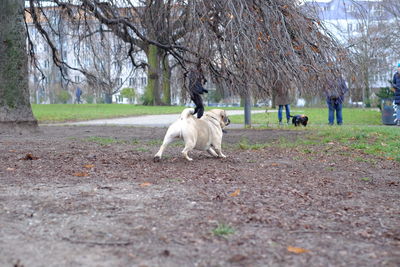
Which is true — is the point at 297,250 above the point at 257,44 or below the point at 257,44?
below

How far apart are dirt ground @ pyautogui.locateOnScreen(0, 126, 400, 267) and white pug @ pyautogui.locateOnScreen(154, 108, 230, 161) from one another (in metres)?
0.24

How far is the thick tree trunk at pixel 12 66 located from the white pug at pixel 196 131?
5355mm

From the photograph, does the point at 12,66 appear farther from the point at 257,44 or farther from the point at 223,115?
the point at 257,44

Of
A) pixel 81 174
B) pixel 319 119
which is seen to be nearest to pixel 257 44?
pixel 81 174

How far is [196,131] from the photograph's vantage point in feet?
24.3

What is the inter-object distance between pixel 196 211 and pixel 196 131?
9.95 feet

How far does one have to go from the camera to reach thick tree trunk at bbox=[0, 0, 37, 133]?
1129cm

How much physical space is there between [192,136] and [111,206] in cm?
288

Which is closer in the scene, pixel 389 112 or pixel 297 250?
pixel 297 250

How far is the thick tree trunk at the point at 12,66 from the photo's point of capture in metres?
11.3

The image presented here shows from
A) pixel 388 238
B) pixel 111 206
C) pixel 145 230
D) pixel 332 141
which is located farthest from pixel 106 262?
pixel 332 141

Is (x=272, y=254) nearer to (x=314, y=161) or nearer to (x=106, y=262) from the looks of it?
(x=106, y=262)

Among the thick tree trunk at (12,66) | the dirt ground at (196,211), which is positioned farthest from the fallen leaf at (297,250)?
the thick tree trunk at (12,66)

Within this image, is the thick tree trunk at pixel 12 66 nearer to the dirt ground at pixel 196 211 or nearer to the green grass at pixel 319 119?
the dirt ground at pixel 196 211
